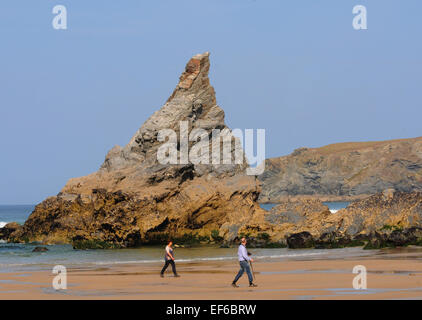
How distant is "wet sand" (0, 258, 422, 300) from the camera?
20719mm

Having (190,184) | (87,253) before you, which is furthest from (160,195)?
(87,253)

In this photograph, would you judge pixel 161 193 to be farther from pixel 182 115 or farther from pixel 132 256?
pixel 132 256

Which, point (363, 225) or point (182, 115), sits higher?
point (182, 115)

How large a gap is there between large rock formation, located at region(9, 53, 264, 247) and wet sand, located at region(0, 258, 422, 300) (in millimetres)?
16953

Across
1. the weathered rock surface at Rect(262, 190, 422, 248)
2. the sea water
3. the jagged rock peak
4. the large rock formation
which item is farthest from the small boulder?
the jagged rock peak

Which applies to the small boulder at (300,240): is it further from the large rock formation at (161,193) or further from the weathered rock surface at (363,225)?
the large rock formation at (161,193)

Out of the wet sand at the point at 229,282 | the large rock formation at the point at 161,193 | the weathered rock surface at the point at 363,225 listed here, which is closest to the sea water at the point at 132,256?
the weathered rock surface at the point at 363,225

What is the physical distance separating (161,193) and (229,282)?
27.8 meters

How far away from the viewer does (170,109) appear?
59.7 metres

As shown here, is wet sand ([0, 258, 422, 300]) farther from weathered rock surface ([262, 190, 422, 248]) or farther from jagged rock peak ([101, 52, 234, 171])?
jagged rock peak ([101, 52, 234, 171])

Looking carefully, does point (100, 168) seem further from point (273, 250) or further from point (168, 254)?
point (168, 254)

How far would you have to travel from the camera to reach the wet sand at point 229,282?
20719 mm

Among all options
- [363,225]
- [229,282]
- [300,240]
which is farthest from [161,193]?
[229,282]

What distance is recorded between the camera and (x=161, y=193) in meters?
52.0
